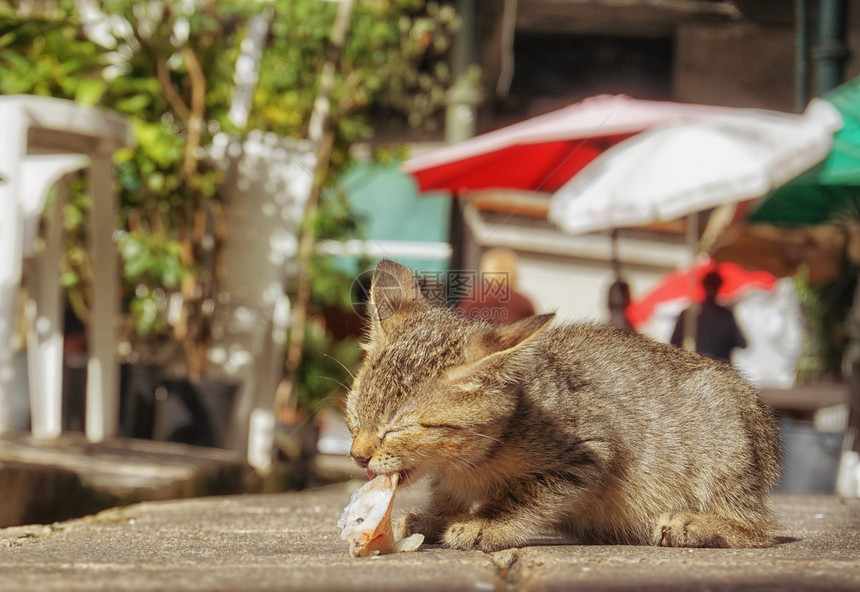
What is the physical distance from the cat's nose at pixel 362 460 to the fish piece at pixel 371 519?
0.14ft

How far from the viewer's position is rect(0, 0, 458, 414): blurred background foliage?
5.71m

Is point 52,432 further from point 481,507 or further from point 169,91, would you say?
point 481,507

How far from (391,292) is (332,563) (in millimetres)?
915

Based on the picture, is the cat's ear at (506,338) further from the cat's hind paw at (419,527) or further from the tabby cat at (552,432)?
the cat's hind paw at (419,527)

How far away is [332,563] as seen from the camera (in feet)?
6.75

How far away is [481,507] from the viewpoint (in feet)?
8.41

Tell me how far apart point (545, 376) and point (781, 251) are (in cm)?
979

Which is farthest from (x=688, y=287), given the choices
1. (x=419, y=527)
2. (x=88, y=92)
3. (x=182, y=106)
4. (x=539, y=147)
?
(x=419, y=527)

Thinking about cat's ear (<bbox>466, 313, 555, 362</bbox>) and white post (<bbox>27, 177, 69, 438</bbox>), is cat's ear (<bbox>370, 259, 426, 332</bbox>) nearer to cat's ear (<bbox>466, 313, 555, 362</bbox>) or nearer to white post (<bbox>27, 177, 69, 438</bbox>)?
cat's ear (<bbox>466, 313, 555, 362</bbox>)

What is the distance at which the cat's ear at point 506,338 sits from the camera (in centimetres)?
228

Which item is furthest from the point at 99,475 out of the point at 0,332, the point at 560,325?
the point at 560,325

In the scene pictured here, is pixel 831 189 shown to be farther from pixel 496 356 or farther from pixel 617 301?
pixel 496 356

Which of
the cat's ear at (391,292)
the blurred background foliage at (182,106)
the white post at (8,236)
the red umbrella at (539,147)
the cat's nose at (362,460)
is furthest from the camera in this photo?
the red umbrella at (539,147)

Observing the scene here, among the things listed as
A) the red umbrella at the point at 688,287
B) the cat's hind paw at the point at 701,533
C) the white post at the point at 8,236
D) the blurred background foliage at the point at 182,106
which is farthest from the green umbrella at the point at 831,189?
the white post at the point at 8,236
